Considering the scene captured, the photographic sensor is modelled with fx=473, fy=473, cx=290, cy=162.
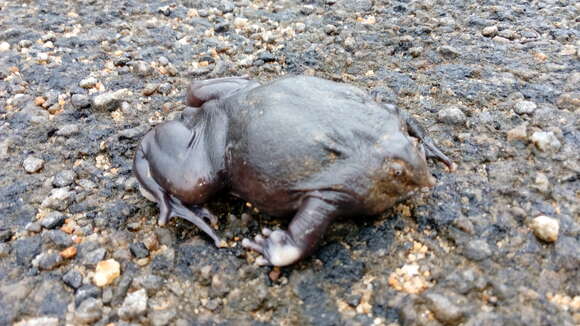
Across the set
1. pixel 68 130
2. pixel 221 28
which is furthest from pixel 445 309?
pixel 221 28

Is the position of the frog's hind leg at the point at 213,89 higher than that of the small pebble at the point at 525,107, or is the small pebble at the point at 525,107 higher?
the frog's hind leg at the point at 213,89

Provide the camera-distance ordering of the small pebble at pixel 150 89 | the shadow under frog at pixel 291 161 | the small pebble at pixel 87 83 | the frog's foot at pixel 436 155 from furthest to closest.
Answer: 1. the small pebble at pixel 87 83
2. the small pebble at pixel 150 89
3. the frog's foot at pixel 436 155
4. the shadow under frog at pixel 291 161

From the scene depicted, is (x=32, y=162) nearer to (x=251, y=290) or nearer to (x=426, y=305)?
(x=251, y=290)

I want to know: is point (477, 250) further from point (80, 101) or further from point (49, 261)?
point (80, 101)

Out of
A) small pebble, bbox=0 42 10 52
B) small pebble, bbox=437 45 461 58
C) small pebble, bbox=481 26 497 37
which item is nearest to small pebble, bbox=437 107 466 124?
small pebble, bbox=437 45 461 58

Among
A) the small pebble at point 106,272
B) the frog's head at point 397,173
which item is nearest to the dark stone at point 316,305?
the frog's head at point 397,173

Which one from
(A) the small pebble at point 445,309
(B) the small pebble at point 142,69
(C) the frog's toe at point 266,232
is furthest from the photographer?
(B) the small pebble at point 142,69

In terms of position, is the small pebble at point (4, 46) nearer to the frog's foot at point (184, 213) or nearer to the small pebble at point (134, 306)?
the frog's foot at point (184, 213)

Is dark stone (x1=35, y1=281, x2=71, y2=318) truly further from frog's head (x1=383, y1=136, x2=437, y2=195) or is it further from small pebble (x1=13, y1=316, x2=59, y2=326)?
frog's head (x1=383, y1=136, x2=437, y2=195)
